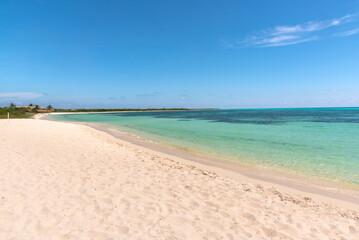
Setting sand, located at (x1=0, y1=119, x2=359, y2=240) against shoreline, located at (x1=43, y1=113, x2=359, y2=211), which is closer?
sand, located at (x1=0, y1=119, x2=359, y2=240)

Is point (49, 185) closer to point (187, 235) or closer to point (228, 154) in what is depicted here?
point (187, 235)

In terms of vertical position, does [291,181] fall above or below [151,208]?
below

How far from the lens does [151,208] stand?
4.86 meters

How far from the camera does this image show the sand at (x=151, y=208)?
394 centimetres

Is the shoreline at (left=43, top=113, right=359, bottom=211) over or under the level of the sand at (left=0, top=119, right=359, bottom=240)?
under

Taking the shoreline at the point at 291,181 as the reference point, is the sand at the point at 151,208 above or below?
above

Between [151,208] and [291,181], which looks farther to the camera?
[291,181]

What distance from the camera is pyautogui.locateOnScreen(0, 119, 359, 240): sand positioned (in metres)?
3.94

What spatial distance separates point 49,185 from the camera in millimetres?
6000

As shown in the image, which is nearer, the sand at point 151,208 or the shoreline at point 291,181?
the sand at point 151,208

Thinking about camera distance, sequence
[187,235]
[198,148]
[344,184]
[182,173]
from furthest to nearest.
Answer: [198,148] → [182,173] → [344,184] → [187,235]

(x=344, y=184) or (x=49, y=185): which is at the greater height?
(x=49, y=185)

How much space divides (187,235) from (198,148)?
36.6ft

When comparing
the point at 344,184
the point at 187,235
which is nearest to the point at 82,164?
the point at 187,235
